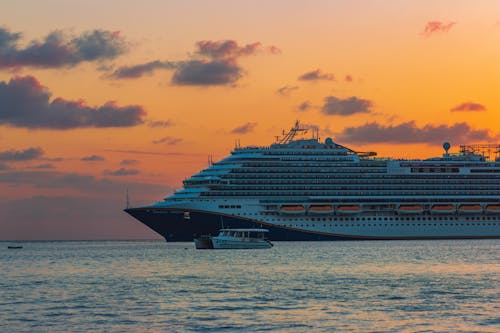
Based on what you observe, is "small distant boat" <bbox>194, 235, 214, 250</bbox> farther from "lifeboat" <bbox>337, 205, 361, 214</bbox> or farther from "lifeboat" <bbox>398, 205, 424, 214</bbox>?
"lifeboat" <bbox>398, 205, 424, 214</bbox>

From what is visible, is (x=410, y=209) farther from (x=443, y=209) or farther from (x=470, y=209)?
(x=470, y=209)

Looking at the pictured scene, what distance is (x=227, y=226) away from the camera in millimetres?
143125

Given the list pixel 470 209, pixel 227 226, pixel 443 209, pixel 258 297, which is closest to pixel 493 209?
pixel 470 209

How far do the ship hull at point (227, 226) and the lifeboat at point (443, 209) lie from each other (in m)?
2.60

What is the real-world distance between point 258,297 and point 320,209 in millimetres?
92790

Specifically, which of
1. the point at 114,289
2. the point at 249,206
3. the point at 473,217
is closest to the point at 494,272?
the point at 114,289

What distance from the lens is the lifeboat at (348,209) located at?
495 ft

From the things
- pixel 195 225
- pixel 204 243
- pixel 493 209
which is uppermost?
pixel 493 209

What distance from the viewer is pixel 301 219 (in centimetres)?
14950

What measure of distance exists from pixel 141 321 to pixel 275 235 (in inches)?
3992

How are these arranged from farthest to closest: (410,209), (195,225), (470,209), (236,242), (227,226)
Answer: (470,209)
(410,209)
(195,225)
(227,226)
(236,242)

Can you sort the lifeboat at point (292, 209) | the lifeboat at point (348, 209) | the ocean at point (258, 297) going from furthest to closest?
the lifeboat at point (348, 209) < the lifeboat at point (292, 209) < the ocean at point (258, 297)

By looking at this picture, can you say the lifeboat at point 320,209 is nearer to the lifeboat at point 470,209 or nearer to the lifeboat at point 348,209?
the lifeboat at point 348,209

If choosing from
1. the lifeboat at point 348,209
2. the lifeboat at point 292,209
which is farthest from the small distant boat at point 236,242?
the lifeboat at point 348,209
